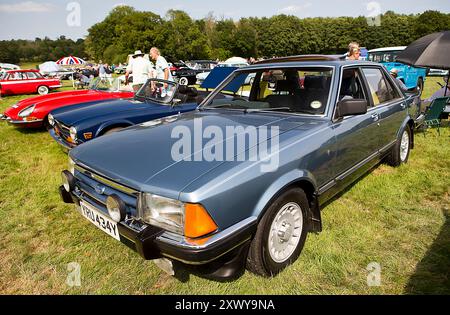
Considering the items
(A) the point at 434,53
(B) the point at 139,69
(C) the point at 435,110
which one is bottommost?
(C) the point at 435,110

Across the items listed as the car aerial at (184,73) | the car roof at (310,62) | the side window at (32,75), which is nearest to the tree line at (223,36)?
the car aerial at (184,73)

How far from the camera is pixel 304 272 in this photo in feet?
7.43

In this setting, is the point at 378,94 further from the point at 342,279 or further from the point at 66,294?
the point at 66,294

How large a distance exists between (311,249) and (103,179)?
1771mm

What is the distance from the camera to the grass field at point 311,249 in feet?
7.09

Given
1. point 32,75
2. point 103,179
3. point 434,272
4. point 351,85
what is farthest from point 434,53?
point 32,75

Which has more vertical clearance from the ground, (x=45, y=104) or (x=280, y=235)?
(x=45, y=104)

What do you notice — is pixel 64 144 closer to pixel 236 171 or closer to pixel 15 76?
pixel 236 171

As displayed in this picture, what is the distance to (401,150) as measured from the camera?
4.34 metres

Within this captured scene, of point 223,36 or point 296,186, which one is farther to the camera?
point 223,36

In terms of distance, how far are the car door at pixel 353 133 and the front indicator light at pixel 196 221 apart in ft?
4.88

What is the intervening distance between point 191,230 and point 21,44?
78339 mm

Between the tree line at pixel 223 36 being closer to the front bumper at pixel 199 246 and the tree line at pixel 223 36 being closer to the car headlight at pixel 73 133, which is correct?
the car headlight at pixel 73 133
